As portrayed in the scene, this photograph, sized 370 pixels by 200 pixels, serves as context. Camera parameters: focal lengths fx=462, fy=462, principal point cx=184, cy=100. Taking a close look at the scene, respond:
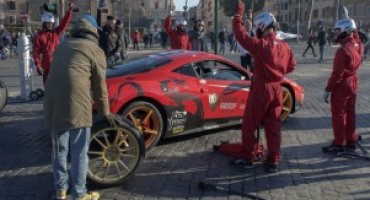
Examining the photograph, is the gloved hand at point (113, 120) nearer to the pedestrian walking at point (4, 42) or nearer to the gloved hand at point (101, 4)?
the gloved hand at point (101, 4)

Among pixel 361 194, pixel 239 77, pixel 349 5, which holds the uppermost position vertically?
pixel 349 5

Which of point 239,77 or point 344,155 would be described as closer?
point 344,155

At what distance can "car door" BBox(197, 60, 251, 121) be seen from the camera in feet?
23.1

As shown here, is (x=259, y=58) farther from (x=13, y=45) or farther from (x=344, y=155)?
(x=13, y=45)

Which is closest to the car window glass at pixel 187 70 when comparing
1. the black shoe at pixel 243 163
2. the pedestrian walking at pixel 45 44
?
the black shoe at pixel 243 163

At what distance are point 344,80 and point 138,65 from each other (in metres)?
2.94

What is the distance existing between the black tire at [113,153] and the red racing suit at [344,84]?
2845mm

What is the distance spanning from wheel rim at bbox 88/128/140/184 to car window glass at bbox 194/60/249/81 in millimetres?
2356

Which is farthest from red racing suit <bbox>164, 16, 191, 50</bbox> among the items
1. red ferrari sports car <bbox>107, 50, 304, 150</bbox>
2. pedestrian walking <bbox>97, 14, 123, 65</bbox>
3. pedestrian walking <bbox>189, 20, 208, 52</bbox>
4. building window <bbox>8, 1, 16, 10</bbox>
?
building window <bbox>8, 1, 16, 10</bbox>

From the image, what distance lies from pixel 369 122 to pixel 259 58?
408cm

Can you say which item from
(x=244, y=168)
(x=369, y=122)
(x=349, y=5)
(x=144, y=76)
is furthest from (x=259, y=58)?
(x=349, y=5)

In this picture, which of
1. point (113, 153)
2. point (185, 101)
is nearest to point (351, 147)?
point (185, 101)

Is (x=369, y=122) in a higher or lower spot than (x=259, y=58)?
lower

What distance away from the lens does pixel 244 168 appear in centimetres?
581
